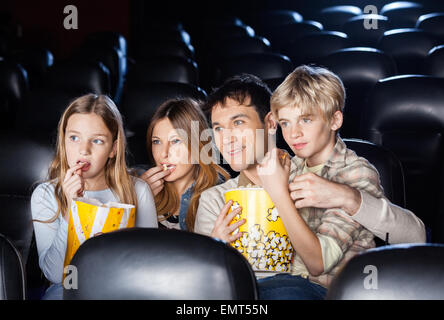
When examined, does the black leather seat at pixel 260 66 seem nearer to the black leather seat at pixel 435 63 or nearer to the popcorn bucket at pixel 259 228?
the black leather seat at pixel 435 63

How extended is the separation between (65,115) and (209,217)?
619mm

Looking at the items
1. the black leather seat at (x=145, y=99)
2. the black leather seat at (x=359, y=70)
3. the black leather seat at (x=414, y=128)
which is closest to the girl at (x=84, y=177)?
the black leather seat at (x=145, y=99)

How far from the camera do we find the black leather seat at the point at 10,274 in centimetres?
124

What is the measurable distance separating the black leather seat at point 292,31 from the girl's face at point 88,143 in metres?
5.42

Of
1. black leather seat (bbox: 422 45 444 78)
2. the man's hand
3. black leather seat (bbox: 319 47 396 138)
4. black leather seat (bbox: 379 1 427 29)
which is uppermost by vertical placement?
black leather seat (bbox: 379 1 427 29)

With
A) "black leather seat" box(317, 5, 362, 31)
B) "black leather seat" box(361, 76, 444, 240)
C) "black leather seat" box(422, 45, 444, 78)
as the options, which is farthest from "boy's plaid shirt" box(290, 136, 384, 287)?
"black leather seat" box(317, 5, 362, 31)

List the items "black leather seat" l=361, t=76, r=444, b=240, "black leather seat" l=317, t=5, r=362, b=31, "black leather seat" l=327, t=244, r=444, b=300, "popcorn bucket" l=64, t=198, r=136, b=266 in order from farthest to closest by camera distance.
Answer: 1. "black leather seat" l=317, t=5, r=362, b=31
2. "black leather seat" l=361, t=76, r=444, b=240
3. "popcorn bucket" l=64, t=198, r=136, b=266
4. "black leather seat" l=327, t=244, r=444, b=300

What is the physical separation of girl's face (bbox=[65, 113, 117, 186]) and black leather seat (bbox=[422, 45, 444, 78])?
113 inches

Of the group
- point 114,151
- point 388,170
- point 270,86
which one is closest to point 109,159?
point 114,151

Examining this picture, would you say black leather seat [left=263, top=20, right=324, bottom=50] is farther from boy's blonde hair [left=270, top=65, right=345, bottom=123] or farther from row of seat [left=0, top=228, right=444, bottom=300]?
row of seat [left=0, top=228, right=444, bottom=300]

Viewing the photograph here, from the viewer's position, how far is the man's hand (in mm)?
1516

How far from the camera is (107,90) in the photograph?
4.07 metres

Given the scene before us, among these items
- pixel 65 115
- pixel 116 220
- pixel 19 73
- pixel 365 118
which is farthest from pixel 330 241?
pixel 19 73
